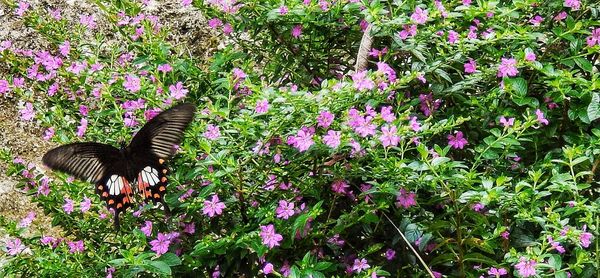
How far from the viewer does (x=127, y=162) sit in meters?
2.36

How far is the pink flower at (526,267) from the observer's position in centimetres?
199

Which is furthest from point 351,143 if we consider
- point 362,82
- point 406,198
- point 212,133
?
point 212,133

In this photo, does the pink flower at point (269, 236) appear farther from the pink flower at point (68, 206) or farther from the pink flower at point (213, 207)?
the pink flower at point (68, 206)

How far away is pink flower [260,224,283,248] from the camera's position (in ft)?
6.97

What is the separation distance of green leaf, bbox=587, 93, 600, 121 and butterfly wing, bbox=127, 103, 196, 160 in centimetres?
104

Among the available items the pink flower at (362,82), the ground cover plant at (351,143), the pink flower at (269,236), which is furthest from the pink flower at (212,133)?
the pink flower at (362,82)

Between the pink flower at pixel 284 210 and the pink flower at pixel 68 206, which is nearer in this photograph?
the pink flower at pixel 284 210

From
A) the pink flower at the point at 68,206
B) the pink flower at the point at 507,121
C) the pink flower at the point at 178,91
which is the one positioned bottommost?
the pink flower at the point at 68,206

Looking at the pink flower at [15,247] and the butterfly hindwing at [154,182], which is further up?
the butterfly hindwing at [154,182]

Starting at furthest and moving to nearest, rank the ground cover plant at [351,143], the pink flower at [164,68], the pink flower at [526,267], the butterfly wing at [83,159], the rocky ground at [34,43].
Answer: the rocky ground at [34,43], the pink flower at [164,68], the butterfly wing at [83,159], the ground cover plant at [351,143], the pink flower at [526,267]

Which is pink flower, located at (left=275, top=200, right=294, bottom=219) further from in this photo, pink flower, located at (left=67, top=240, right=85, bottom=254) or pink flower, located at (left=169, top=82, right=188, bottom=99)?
pink flower, located at (left=67, top=240, right=85, bottom=254)

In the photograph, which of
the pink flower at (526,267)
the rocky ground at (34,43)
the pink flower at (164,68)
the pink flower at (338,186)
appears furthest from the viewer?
the rocky ground at (34,43)

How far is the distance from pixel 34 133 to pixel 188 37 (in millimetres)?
939

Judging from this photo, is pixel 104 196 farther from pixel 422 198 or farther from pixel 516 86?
pixel 516 86
